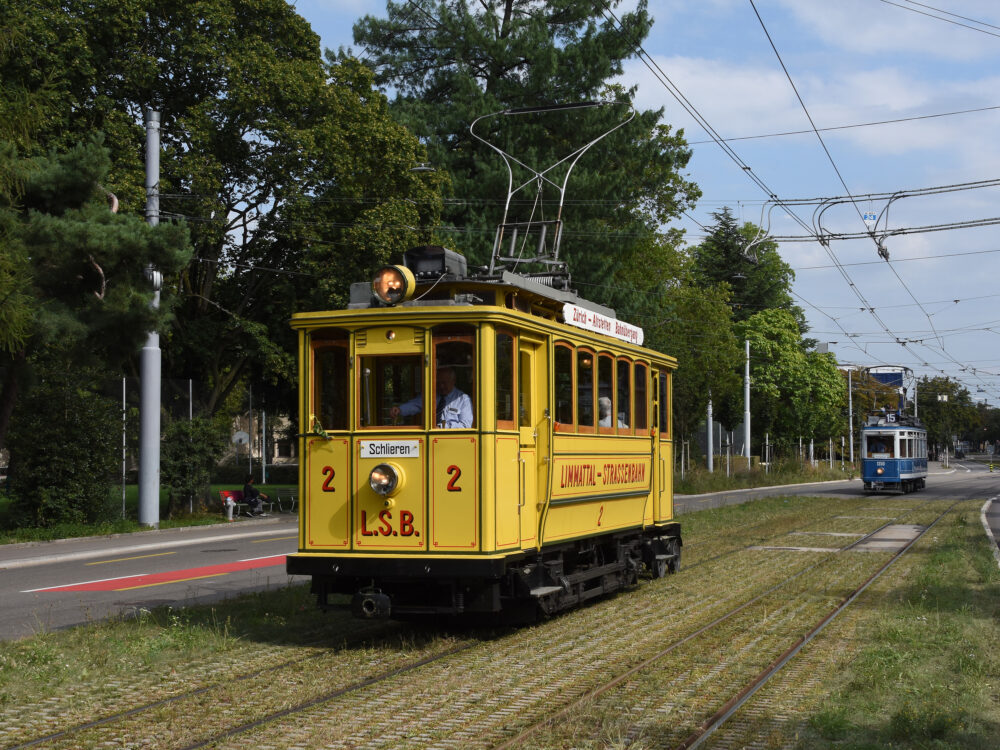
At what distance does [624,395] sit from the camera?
→ 1316 cm

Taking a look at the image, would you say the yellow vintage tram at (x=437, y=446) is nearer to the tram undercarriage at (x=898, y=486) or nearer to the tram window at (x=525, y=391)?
the tram window at (x=525, y=391)

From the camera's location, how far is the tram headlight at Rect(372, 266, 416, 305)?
33.8 ft

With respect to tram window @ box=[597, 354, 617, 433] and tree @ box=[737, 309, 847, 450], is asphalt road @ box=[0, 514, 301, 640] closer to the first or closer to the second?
tram window @ box=[597, 354, 617, 433]

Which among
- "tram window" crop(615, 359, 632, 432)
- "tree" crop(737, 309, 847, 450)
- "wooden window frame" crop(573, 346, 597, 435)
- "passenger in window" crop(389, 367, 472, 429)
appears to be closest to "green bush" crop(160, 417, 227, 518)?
"tram window" crop(615, 359, 632, 432)

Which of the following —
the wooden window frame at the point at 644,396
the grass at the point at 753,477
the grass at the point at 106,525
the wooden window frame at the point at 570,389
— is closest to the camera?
the wooden window frame at the point at 570,389

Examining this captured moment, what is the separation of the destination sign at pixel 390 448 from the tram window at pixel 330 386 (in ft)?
1.06

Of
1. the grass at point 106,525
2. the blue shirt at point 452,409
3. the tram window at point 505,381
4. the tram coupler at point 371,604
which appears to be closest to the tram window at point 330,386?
the blue shirt at point 452,409

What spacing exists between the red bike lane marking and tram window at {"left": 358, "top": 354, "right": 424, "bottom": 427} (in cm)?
Answer: 623

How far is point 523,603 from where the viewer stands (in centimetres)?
1080

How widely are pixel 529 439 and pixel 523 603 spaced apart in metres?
1.56

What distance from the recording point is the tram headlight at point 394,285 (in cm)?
1029

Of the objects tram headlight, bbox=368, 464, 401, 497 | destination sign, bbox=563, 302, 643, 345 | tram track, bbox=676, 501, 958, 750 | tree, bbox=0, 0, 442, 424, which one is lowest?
tram track, bbox=676, 501, 958, 750

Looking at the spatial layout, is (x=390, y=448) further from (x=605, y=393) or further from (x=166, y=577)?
(x=166, y=577)

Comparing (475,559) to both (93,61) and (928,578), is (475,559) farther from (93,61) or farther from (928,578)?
(93,61)
